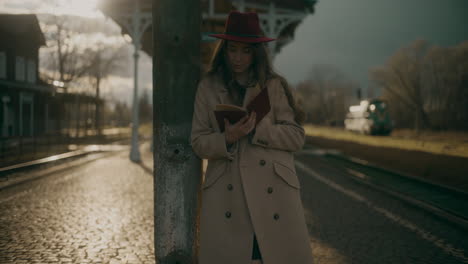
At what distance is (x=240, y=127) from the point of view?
1938 millimetres

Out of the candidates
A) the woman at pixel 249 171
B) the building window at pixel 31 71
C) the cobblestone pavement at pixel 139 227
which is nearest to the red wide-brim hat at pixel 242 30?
the woman at pixel 249 171

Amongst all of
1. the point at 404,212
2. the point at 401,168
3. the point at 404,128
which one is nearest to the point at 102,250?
the point at 404,212

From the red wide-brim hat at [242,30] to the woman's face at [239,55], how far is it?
49 mm

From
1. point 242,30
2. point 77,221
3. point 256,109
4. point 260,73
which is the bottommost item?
point 77,221

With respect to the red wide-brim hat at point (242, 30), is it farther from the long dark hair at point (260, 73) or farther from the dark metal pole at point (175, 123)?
the dark metal pole at point (175, 123)

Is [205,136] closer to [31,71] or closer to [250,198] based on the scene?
[250,198]

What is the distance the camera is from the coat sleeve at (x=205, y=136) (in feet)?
6.51

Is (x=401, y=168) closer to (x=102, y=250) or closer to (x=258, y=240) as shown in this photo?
(x=102, y=250)

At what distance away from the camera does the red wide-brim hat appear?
2117mm

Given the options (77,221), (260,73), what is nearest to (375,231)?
(260,73)

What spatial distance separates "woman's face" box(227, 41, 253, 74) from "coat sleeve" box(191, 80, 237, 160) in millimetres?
190

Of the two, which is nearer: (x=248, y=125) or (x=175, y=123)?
(x=248, y=125)

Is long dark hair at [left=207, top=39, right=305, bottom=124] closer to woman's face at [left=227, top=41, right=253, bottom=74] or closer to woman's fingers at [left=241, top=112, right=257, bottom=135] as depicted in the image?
woman's face at [left=227, top=41, right=253, bottom=74]

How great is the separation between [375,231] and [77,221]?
4167 mm
